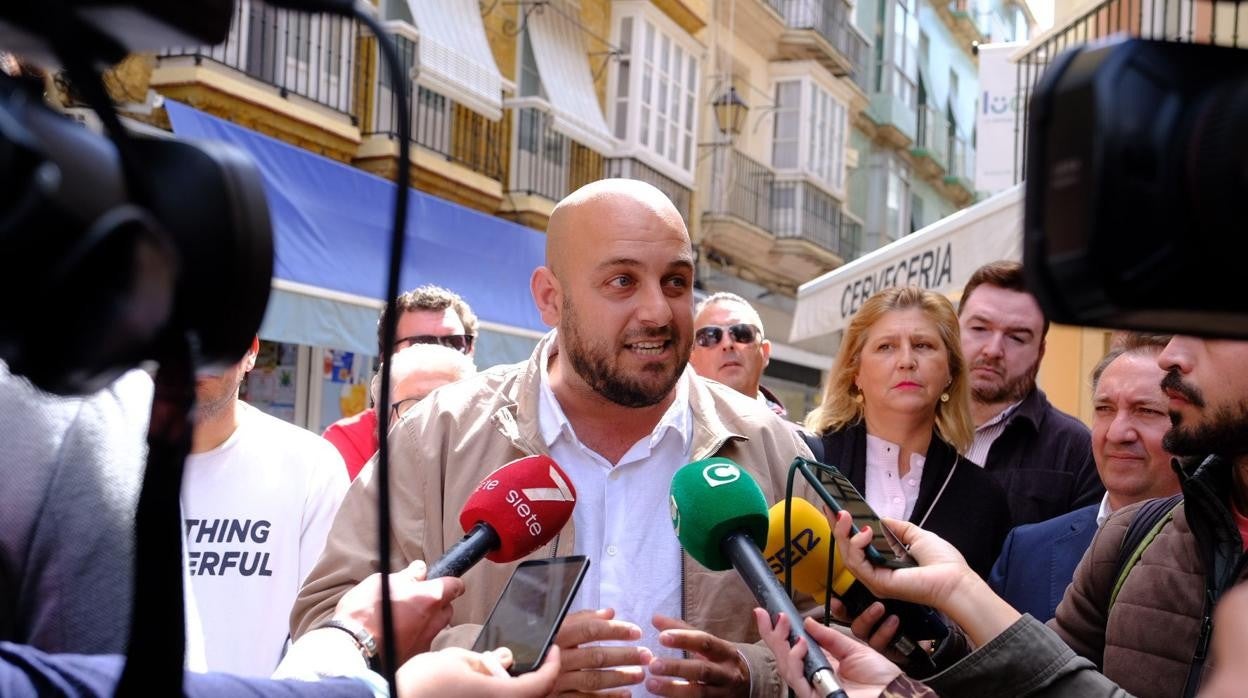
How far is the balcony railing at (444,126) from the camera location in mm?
14742

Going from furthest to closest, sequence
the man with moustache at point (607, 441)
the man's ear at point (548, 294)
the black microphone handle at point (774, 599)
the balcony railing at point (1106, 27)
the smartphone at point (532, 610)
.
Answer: the balcony railing at point (1106, 27) < the man's ear at point (548, 294) < the man with moustache at point (607, 441) < the smartphone at point (532, 610) < the black microphone handle at point (774, 599)

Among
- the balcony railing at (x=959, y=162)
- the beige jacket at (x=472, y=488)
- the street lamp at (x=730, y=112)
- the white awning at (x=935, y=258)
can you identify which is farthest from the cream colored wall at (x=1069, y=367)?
the balcony railing at (x=959, y=162)

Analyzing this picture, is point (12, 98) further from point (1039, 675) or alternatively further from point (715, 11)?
point (715, 11)

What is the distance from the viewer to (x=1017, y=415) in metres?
5.12

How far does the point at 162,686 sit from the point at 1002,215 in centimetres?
650

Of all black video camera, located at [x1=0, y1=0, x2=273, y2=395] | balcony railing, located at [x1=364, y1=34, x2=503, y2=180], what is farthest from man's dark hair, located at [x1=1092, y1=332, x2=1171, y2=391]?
balcony railing, located at [x1=364, y1=34, x2=503, y2=180]

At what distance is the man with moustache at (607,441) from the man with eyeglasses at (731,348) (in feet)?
8.76

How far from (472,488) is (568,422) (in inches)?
13.6

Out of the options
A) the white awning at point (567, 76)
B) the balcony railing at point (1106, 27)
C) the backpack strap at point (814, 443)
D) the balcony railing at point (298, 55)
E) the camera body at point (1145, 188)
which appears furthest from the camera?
the white awning at point (567, 76)

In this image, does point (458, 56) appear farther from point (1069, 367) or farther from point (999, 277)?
point (999, 277)

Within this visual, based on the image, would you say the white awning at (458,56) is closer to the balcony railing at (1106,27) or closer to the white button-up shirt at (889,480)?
the balcony railing at (1106,27)

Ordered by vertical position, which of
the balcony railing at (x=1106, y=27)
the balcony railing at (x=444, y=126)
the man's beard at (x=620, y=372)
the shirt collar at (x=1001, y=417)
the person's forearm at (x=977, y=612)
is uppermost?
the balcony railing at (x=444, y=126)

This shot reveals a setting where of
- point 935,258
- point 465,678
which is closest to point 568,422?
point 465,678

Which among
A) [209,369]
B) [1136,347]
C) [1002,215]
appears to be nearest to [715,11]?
[1002,215]
